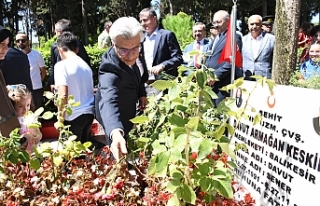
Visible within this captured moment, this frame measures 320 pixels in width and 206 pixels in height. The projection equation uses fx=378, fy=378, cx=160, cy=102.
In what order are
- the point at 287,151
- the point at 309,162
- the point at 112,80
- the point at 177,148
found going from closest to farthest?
the point at 177,148 → the point at 309,162 → the point at 287,151 → the point at 112,80

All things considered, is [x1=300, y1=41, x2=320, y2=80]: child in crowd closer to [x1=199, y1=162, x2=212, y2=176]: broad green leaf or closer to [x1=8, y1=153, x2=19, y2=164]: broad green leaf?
[x1=199, y1=162, x2=212, y2=176]: broad green leaf

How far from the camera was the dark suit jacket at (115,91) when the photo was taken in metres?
1.94

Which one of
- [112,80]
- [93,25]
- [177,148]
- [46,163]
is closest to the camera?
[177,148]

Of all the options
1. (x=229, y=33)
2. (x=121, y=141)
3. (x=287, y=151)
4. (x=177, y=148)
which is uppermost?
(x=229, y=33)

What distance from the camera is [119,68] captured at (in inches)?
83.0

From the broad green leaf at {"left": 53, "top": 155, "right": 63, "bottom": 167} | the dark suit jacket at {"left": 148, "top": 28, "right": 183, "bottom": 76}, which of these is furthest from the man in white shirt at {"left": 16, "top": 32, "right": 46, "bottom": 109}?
the broad green leaf at {"left": 53, "top": 155, "right": 63, "bottom": 167}

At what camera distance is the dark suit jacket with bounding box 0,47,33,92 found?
13.6ft

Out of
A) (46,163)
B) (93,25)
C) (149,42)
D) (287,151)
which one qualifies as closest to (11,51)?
(149,42)

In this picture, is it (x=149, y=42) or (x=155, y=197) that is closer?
(x=155, y=197)

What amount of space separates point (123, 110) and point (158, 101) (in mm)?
514

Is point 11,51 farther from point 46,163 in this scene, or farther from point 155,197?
point 155,197

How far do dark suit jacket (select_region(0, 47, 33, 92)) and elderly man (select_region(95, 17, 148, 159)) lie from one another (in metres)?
2.36

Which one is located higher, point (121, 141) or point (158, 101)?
point (158, 101)

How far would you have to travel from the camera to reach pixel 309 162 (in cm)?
170
